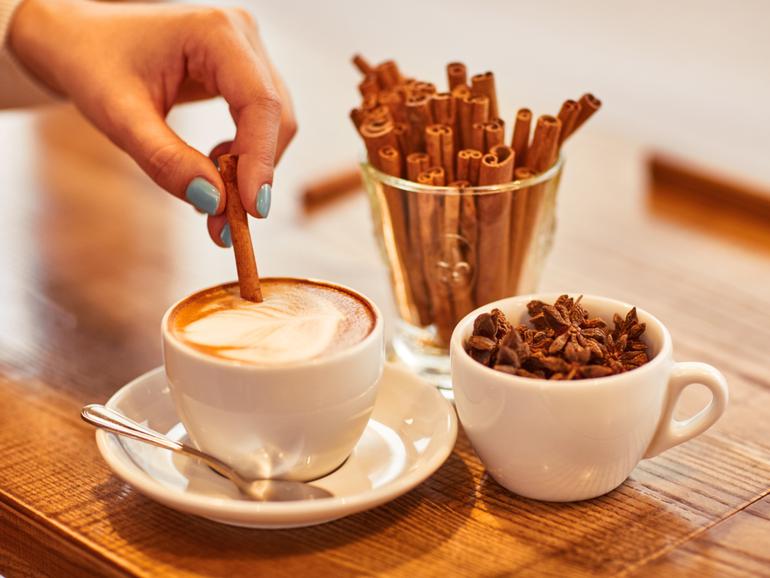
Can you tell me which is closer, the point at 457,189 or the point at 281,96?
the point at 457,189

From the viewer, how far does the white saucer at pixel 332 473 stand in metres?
0.75

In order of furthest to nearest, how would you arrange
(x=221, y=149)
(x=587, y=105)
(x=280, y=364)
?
(x=221, y=149), (x=587, y=105), (x=280, y=364)

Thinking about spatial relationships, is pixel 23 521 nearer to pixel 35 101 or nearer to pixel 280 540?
pixel 280 540

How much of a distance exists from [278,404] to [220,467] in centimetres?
9

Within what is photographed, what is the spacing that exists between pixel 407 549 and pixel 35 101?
1063 mm

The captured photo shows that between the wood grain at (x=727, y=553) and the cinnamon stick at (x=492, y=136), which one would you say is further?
the cinnamon stick at (x=492, y=136)

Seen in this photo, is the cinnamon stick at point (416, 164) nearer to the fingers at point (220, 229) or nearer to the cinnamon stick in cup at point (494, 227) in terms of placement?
the cinnamon stick in cup at point (494, 227)

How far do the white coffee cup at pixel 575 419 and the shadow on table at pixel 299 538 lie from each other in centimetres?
7

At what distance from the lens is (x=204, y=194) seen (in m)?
0.95

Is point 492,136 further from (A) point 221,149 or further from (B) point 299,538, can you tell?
(B) point 299,538

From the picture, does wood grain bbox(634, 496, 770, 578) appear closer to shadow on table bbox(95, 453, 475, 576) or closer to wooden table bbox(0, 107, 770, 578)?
wooden table bbox(0, 107, 770, 578)

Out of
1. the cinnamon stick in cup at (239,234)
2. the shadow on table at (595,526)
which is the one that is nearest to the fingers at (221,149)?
the cinnamon stick in cup at (239,234)

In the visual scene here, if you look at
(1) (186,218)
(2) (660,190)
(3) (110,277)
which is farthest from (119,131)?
(2) (660,190)

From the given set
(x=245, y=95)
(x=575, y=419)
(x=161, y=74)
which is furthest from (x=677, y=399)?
(x=161, y=74)
